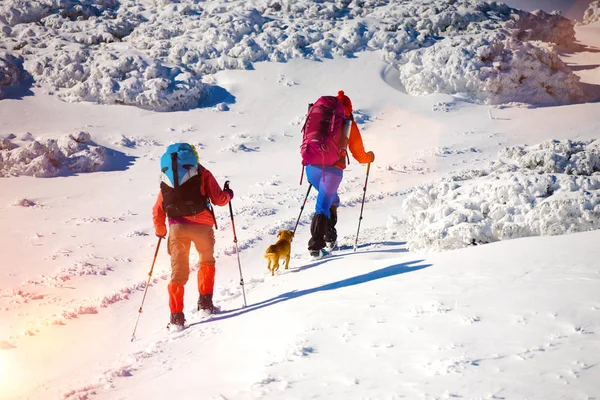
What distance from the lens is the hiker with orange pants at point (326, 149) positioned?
614 cm

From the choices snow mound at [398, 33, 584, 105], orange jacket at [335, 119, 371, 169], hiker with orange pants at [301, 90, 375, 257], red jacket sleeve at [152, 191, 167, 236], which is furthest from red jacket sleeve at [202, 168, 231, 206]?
snow mound at [398, 33, 584, 105]

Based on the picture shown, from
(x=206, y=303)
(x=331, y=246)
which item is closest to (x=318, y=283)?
(x=206, y=303)

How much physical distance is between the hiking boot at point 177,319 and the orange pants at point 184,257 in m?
0.05

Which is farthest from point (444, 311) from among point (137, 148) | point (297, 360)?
point (137, 148)

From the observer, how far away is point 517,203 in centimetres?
505

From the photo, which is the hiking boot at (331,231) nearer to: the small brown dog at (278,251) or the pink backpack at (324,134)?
the small brown dog at (278,251)

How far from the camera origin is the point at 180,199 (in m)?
4.89

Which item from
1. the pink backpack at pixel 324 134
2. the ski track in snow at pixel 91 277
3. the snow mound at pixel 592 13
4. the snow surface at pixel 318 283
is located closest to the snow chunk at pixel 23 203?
the snow surface at pixel 318 283

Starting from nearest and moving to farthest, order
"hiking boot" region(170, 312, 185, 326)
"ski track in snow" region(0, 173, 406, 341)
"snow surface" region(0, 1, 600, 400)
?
"snow surface" region(0, 1, 600, 400)
"hiking boot" region(170, 312, 185, 326)
"ski track in snow" region(0, 173, 406, 341)

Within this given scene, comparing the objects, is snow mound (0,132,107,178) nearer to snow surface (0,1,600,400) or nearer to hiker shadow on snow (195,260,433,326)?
snow surface (0,1,600,400)

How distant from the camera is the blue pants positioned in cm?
628

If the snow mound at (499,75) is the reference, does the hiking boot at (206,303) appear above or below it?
below

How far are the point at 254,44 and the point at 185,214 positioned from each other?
14.8m

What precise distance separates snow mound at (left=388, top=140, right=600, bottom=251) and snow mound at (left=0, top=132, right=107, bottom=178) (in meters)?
9.25
